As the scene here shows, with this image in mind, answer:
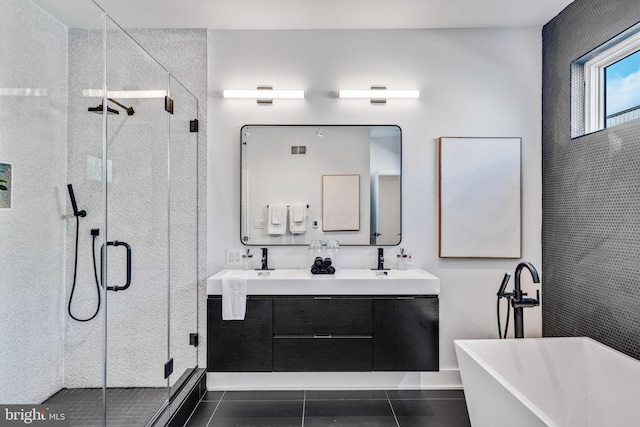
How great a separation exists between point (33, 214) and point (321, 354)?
1.89 m

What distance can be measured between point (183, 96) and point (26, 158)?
1220mm

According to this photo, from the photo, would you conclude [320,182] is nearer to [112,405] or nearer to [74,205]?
[74,205]

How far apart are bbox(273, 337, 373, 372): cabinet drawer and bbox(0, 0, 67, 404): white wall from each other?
1.28 m

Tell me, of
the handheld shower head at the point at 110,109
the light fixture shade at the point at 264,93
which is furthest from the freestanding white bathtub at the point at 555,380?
the handheld shower head at the point at 110,109

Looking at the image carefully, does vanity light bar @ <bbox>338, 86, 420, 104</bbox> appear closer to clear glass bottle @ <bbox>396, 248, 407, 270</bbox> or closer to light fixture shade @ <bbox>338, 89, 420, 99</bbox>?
light fixture shade @ <bbox>338, 89, 420, 99</bbox>

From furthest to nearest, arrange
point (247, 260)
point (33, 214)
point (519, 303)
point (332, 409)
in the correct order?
point (247, 260) → point (332, 409) → point (519, 303) → point (33, 214)

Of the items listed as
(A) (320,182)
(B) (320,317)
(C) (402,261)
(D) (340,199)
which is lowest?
(B) (320,317)

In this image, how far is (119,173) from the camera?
196 centimetres

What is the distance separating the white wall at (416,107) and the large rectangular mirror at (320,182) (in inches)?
3.4

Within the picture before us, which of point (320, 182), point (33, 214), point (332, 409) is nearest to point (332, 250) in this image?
point (320, 182)

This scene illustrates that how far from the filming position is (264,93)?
9.25ft

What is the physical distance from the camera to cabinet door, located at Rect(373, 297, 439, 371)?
247 centimetres

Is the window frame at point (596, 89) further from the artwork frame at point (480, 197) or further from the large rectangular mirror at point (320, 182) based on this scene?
the large rectangular mirror at point (320, 182)

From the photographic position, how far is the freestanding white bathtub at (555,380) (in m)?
1.70
